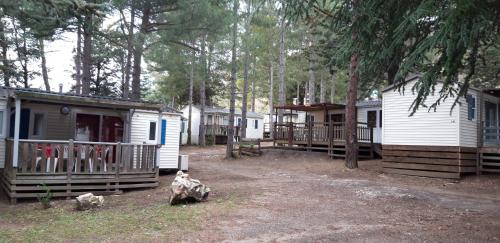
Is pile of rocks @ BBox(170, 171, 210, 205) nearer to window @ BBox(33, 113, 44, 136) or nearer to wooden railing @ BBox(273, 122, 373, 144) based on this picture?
window @ BBox(33, 113, 44, 136)

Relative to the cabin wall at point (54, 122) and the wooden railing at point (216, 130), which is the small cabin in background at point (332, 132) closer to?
the wooden railing at point (216, 130)

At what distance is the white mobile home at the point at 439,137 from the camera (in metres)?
13.5

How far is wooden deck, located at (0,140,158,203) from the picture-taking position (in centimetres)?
1031

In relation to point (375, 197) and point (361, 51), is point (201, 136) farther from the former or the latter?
point (361, 51)

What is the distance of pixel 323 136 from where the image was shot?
20.4 meters

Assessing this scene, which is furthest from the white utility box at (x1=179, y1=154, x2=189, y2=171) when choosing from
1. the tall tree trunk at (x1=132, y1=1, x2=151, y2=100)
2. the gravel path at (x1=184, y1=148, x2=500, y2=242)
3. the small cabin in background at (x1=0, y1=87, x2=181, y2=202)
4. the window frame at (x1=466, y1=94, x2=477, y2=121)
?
the window frame at (x1=466, y1=94, x2=477, y2=121)

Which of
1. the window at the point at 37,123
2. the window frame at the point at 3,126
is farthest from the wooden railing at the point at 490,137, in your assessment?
the window frame at the point at 3,126

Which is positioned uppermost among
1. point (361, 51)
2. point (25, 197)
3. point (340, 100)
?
point (340, 100)

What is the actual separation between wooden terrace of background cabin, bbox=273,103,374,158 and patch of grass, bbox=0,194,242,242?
10807 millimetres

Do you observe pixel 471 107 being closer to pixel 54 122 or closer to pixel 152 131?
pixel 152 131

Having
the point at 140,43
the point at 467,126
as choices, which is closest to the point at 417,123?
the point at 467,126

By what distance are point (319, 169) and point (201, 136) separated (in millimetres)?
15106

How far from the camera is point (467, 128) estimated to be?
1380 centimetres

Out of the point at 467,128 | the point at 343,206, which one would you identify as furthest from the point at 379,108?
the point at 343,206
